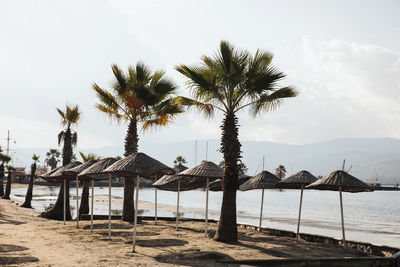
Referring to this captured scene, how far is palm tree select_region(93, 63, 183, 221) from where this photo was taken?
1923 cm

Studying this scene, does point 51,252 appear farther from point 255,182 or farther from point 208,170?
point 255,182

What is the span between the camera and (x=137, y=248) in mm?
11906

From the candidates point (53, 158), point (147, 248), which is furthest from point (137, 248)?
point (53, 158)

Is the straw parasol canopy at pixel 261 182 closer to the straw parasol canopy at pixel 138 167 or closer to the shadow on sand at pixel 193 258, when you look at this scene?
the straw parasol canopy at pixel 138 167

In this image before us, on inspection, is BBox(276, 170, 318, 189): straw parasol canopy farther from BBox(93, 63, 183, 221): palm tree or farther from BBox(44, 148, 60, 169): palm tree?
BBox(44, 148, 60, 169): palm tree

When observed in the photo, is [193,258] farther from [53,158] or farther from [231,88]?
[53,158]

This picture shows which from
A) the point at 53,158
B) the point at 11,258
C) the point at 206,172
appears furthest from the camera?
the point at 53,158

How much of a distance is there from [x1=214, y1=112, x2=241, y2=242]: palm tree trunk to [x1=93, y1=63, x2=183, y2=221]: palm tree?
601 cm

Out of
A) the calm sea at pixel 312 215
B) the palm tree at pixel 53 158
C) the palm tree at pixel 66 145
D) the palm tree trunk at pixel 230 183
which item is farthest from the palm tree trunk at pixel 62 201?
the palm tree at pixel 53 158

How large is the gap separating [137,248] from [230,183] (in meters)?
4.07

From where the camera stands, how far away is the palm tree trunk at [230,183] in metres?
13.9

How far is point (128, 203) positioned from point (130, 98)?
5424mm

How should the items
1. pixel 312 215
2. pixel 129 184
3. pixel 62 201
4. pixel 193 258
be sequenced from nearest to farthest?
pixel 193 258, pixel 129 184, pixel 62 201, pixel 312 215

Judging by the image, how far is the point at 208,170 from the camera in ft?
48.6
